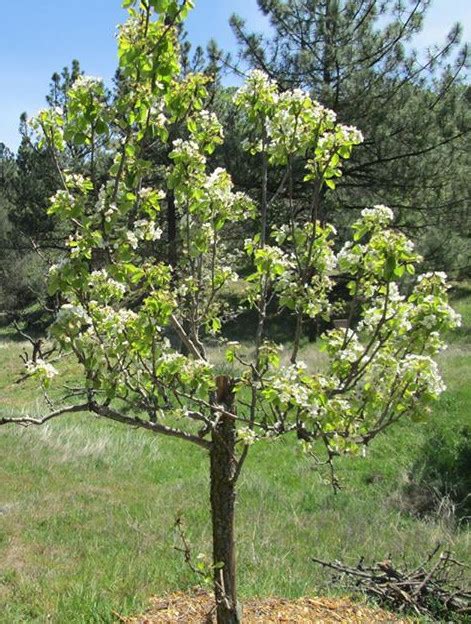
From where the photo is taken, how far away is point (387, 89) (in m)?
15.1

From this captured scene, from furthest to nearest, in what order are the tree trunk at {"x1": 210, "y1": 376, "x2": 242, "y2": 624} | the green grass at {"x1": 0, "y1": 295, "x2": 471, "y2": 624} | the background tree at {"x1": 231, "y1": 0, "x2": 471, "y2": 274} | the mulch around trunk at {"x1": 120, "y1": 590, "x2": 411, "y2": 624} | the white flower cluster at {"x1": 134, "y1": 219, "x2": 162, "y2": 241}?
the background tree at {"x1": 231, "y1": 0, "x2": 471, "y2": 274}, the green grass at {"x1": 0, "y1": 295, "x2": 471, "y2": 624}, the mulch around trunk at {"x1": 120, "y1": 590, "x2": 411, "y2": 624}, the tree trunk at {"x1": 210, "y1": 376, "x2": 242, "y2": 624}, the white flower cluster at {"x1": 134, "y1": 219, "x2": 162, "y2": 241}

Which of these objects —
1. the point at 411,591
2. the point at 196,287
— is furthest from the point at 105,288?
the point at 411,591

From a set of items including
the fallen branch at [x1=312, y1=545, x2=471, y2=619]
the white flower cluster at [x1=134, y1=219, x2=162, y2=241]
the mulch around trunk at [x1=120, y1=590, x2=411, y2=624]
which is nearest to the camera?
the white flower cluster at [x1=134, y1=219, x2=162, y2=241]

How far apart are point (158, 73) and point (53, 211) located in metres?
0.74

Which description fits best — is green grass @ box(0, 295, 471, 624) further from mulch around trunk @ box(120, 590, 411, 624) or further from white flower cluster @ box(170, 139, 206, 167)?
white flower cluster @ box(170, 139, 206, 167)

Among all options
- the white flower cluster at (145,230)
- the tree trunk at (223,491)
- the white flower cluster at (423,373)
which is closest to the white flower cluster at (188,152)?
the white flower cluster at (145,230)

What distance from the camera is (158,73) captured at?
2758mm

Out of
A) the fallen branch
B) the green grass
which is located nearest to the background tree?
the green grass

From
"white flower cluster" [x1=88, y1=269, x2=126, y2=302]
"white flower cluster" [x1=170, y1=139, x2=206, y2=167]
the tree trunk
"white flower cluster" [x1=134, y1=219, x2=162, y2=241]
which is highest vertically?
"white flower cluster" [x1=170, y1=139, x2=206, y2=167]

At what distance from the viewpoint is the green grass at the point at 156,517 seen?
445cm

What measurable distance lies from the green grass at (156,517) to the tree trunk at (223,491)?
365mm

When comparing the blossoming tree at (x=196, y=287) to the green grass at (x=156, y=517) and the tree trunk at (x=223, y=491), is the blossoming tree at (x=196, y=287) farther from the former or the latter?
the green grass at (x=156, y=517)

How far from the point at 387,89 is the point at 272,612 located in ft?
44.7

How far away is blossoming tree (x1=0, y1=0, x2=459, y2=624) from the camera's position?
2688 millimetres
